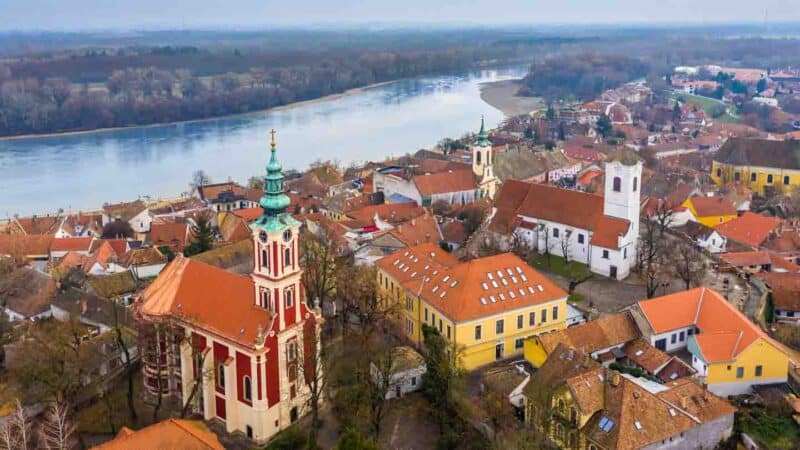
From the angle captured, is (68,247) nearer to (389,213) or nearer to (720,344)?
(389,213)

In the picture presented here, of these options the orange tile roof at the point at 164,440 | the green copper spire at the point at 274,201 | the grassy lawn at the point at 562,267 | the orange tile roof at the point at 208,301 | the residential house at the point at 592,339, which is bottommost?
the grassy lawn at the point at 562,267

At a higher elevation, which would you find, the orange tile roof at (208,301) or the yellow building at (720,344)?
the orange tile roof at (208,301)

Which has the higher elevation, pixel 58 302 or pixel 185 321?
pixel 185 321

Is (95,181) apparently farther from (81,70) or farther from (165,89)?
(81,70)

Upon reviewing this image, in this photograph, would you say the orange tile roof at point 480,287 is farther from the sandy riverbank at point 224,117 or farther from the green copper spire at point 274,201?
the sandy riverbank at point 224,117

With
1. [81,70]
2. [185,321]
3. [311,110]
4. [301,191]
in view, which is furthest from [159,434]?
[81,70]

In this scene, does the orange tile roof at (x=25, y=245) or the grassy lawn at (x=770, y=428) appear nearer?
the grassy lawn at (x=770, y=428)

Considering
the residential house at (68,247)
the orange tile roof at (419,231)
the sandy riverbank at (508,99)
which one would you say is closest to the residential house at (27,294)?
the residential house at (68,247)
